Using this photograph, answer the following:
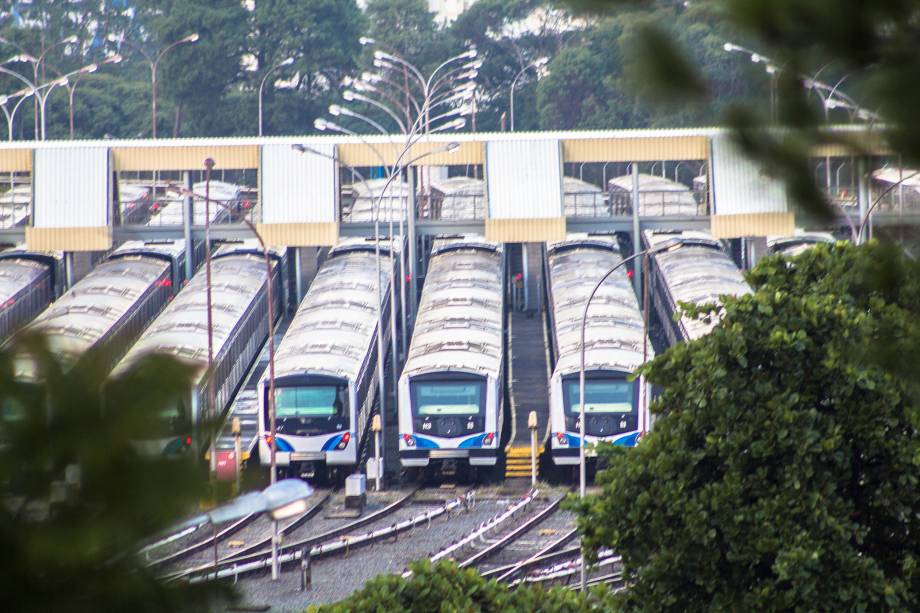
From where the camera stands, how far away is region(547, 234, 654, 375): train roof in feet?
111

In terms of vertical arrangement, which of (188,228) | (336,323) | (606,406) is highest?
(188,228)

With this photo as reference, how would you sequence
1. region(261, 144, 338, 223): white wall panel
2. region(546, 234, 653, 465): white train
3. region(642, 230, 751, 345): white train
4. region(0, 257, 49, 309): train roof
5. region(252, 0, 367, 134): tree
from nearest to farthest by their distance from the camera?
region(546, 234, 653, 465): white train → region(642, 230, 751, 345): white train → region(0, 257, 49, 309): train roof → region(261, 144, 338, 223): white wall panel → region(252, 0, 367, 134): tree

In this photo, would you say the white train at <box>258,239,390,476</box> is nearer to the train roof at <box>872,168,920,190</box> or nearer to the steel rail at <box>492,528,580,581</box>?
the steel rail at <box>492,528,580,581</box>

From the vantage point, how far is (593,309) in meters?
37.8

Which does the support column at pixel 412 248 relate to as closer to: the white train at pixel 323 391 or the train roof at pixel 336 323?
the train roof at pixel 336 323

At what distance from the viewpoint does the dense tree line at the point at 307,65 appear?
73625 millimetres

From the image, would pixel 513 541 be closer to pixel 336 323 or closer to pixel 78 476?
pixel 336 323

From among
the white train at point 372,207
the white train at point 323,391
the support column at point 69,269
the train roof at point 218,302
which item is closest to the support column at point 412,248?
the white train at point 372,207

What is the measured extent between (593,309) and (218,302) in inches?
370

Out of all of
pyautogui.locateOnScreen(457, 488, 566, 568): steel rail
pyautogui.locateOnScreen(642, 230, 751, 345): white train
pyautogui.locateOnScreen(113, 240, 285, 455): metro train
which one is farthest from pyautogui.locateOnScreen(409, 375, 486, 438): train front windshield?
pyautogui.locateOnScreen(642, 230, 751, 345): white train

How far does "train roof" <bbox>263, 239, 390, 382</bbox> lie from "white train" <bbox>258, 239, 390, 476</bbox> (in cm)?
2

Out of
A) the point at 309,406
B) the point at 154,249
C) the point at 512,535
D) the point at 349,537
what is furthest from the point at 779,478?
the point at 154,249

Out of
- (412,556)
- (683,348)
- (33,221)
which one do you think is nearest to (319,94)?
(33,221)

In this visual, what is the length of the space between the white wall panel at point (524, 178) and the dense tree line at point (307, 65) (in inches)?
983
